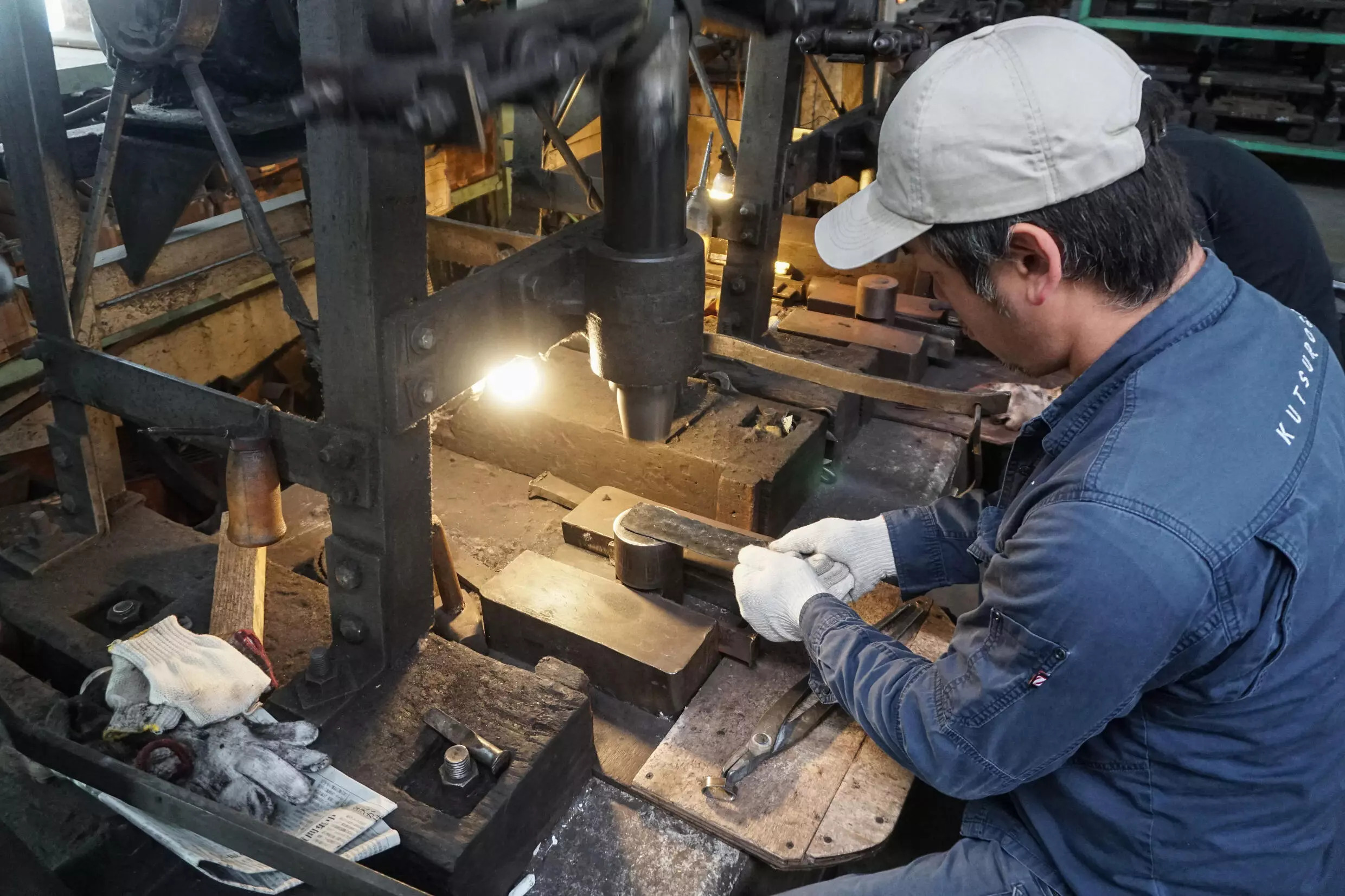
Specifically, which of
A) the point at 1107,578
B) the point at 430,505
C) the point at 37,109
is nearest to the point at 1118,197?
the point at 1107,578

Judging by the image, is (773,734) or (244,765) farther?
(773,734)

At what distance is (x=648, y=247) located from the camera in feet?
5.08

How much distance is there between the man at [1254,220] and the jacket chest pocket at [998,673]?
1.66m

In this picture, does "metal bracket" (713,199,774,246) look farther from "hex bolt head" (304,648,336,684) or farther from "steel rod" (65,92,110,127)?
"hex bolt head" (304,648,336,684)

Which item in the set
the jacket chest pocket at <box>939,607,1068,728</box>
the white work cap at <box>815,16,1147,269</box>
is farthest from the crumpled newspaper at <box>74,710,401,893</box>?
the white work cap at <box>815,16,1147,269</box>

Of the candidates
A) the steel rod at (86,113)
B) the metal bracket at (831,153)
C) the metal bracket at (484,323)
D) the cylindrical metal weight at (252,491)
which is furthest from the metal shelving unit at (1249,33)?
the cylindrical metal weight at (252,491)

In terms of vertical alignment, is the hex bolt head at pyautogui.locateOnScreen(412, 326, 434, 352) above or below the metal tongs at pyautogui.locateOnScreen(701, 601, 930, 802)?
above

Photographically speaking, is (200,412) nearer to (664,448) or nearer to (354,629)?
(354,629)

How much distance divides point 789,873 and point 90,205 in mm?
1710

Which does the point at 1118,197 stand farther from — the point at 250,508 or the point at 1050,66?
the point at 250,508

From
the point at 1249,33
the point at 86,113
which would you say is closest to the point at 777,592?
the point at 86,113

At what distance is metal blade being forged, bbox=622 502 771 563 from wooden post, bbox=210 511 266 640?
72 centimetres

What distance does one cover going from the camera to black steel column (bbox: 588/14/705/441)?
1.41m

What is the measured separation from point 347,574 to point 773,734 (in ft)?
2.69
